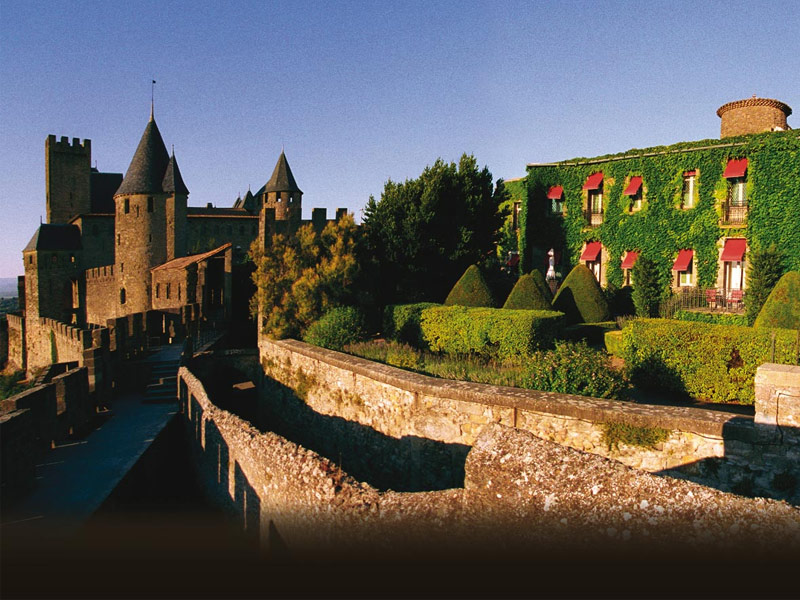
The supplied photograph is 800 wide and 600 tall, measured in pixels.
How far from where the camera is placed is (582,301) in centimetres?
1803

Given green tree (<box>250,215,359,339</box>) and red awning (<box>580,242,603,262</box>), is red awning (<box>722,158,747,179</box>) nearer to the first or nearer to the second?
red awning (<box>580,242,603,262</box>)

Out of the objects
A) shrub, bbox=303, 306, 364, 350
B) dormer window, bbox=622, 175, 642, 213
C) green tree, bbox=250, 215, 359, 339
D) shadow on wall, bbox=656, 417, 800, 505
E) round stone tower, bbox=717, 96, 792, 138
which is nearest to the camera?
shadow on wall, bbox=656, 417, 800, 505

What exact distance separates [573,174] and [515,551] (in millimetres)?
23952

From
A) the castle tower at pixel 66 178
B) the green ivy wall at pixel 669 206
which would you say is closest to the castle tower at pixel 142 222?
the castle tower at pixel 66 178

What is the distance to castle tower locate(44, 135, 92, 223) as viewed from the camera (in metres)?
45.3

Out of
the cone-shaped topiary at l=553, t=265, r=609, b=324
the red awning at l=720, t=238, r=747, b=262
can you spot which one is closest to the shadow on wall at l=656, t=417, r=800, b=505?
the cone-shaped topiary at l=553, t=265, r=609, b=324

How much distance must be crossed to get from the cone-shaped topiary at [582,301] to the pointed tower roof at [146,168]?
2817cm

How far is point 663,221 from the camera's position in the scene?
72.3 ft

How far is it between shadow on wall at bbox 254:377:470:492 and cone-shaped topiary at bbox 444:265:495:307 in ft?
18.7

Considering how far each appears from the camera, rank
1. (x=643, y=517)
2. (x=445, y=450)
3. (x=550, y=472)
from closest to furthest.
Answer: (x=643, y=517) → (x=550, y=472) → (x=445, y=450)

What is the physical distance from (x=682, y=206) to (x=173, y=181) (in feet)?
97.4

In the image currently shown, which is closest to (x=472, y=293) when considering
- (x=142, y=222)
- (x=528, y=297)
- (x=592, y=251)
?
(x=528, y=297)

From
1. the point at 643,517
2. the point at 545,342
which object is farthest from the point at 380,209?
the point at 643,517

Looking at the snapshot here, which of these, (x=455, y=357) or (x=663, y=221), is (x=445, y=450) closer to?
(x=455, y=357)
